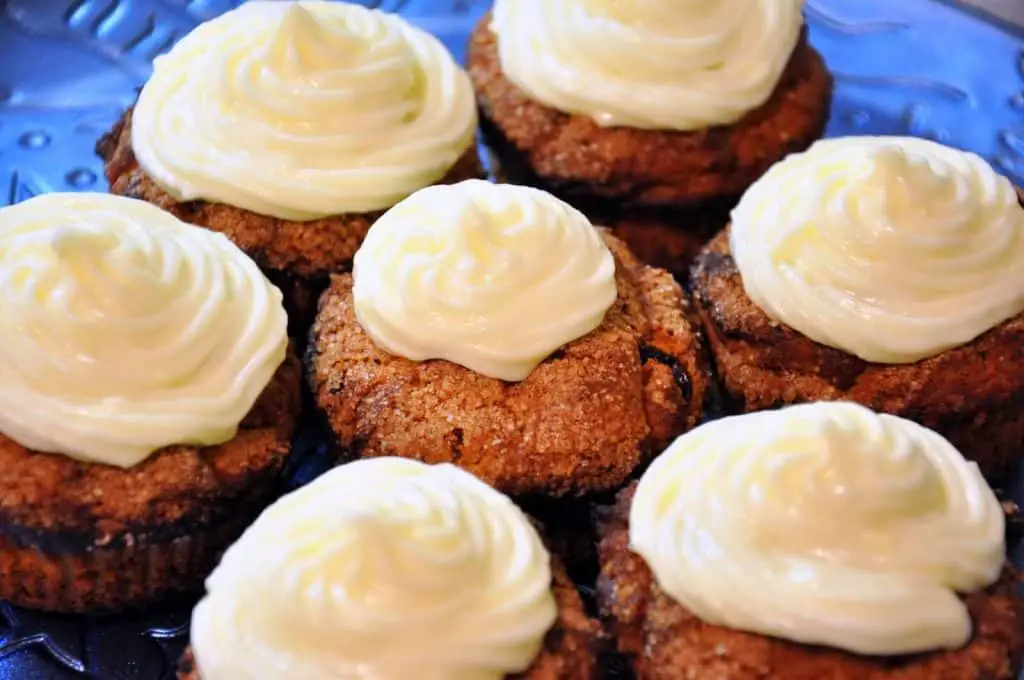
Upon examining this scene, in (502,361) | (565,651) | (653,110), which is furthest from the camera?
A: (653,110)


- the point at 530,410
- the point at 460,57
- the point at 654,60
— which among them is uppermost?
the point at 654,60

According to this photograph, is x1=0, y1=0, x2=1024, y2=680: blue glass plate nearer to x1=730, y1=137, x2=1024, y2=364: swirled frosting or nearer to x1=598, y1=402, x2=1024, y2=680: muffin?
x1=730, y1=137, x2=1024, y2=364: swirled frosting

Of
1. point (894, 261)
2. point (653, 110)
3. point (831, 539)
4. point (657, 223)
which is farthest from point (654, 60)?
point (831, 539)

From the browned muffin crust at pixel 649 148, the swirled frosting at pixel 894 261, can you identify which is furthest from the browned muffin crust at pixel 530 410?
the browned muffin crust at pixel 649 148

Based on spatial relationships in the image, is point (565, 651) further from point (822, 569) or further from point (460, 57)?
point (460, 57)

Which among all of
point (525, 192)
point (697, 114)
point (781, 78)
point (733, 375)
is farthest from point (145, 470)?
point (781, 78)

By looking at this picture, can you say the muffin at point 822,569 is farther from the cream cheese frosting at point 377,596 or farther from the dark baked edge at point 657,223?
the dark baked edge at point 657,223
